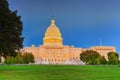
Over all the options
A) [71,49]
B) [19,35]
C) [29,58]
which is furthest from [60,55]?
[19,35]

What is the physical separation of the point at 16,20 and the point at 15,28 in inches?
35.1

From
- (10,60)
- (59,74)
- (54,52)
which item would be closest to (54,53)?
(54,52)

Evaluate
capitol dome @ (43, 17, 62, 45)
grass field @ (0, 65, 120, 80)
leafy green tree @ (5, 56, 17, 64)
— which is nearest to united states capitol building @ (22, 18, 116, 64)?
capitol dome @ (43, 17, 62, 45)

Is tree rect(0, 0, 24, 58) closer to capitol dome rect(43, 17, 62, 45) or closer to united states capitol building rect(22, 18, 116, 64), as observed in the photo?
united states capitol building rect(22, 18, 116, 64)

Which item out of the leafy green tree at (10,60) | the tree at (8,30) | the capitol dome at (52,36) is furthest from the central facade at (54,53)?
the tree at (8,30)

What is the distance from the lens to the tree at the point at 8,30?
34.7m

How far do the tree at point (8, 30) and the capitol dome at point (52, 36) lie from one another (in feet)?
457

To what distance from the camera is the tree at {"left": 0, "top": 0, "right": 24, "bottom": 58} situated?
114 feet

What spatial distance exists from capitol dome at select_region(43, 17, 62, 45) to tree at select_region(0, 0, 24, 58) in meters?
139

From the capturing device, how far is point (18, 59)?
366ft

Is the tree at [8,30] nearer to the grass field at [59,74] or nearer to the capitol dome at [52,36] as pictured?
the grass field at [59,74]

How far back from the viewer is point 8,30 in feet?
117

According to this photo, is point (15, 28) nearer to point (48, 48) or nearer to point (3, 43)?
point (3, 43)

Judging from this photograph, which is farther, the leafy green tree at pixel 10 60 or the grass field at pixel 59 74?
the leafy green tree at pixel 10 60
